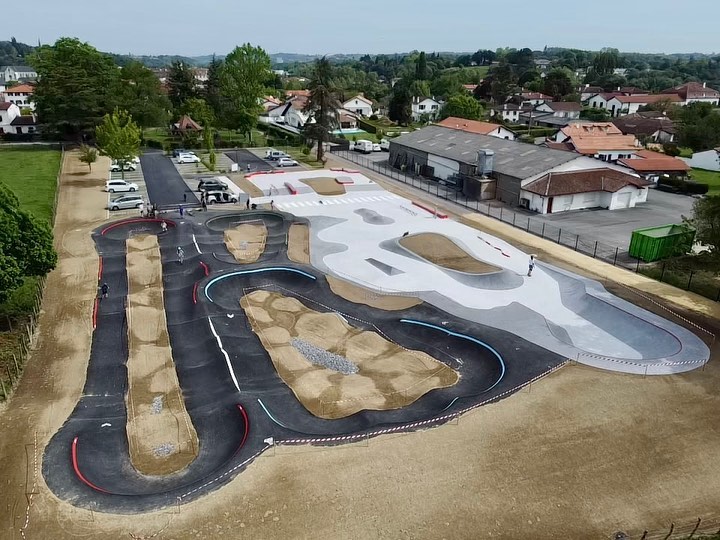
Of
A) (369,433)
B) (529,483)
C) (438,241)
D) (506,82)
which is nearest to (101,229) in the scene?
(438,241)

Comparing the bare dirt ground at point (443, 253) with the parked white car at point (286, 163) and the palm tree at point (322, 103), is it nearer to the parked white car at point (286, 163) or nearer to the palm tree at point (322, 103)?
the palm tree at point (322, 103)

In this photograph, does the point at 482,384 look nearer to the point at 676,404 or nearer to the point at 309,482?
the point at 676,404

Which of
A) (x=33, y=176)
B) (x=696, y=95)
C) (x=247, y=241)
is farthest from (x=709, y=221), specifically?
(x=696, y=95)

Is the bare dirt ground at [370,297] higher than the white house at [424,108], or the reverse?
the white house at [424,108]

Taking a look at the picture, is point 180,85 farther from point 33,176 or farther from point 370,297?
point 370,297

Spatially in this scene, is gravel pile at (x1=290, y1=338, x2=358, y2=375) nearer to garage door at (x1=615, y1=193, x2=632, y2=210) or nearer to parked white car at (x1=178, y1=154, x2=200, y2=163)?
garage door at (x1=615, y1=193, x2=632, y2=210)

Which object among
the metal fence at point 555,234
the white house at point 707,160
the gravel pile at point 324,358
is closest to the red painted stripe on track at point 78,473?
the gravel pile at point 324,358
